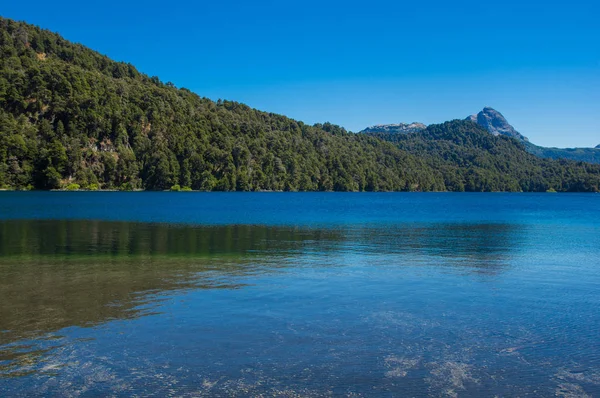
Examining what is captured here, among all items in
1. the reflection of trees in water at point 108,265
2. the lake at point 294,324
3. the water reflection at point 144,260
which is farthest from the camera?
the reflection of trees in water at point 108,265

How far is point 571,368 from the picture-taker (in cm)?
1110

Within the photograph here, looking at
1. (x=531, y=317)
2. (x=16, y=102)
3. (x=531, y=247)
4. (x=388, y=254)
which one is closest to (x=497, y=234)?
(x=531, y=247)

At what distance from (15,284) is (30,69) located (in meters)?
198

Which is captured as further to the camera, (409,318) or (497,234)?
(497,234)

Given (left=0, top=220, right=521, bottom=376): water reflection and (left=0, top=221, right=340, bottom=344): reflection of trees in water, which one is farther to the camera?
(left=0, top=221, right=340, bottom=344): reflection of trees in water

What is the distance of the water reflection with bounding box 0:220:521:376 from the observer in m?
14.7

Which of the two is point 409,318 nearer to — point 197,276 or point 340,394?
point 340,394

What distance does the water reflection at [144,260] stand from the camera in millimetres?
14711

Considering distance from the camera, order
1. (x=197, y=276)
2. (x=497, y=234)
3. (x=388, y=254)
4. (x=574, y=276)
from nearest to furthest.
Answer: (x=197, y=276), (x=574, y=276), (x=388, y=254), (x=497, y=234)

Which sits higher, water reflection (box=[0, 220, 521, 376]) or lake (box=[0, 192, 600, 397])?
water reflection (box=[0, 220, 521, 376])

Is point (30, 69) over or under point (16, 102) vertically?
over

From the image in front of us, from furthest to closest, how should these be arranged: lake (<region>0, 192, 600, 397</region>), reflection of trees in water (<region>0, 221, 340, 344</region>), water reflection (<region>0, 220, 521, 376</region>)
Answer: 1. reflection of trees in water (<region>0, 221, 340, 344</region>)
2. water reflection (<region>0, 220, 521, 376</region>)
3. lake (<region>0, 192, 600, 397</region>)

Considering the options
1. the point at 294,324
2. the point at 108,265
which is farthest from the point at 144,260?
the point at 294,324

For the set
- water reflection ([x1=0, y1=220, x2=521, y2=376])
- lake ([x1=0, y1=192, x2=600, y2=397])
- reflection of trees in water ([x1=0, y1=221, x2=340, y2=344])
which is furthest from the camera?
reflection of trees in water ([x1=0, y1=221, x2=340, y2=344])
